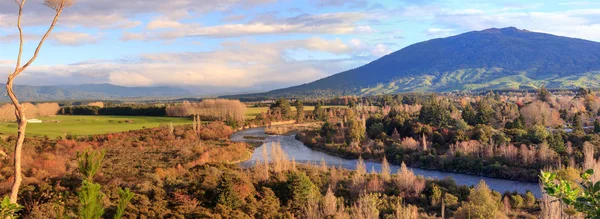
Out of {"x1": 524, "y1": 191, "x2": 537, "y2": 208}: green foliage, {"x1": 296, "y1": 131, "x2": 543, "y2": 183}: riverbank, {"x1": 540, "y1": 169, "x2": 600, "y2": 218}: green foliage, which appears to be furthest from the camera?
{"x1": 296, "y1": 131, "x2": 543, "y2": 183}: riverbank

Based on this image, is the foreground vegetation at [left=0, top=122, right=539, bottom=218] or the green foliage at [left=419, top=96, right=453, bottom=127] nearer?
the foreground vegetation at [left=0, top=122, right=539, bottom=218]

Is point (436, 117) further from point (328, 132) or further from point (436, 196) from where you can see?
point (436, 196)

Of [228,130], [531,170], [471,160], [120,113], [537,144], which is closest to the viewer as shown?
[531,170]

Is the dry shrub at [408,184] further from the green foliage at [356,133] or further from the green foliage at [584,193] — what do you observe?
the green foliage at [356,133]

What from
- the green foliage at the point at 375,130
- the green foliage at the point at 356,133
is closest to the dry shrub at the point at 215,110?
the green foliage at the point at 375,130

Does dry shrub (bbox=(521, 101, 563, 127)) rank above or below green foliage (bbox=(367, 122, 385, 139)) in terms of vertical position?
above

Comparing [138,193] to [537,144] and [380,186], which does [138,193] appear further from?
[537,144]

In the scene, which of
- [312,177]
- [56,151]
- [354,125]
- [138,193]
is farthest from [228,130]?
Result: [138,193]

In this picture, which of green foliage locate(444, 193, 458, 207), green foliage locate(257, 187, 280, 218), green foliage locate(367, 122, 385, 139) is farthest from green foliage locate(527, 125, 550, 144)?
green foliage locate(257, 187, 280, 218)

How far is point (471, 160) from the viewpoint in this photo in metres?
45.3

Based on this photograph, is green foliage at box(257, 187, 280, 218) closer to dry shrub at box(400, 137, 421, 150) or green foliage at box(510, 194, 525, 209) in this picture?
green foliage at box(510, 194, 525, 209)

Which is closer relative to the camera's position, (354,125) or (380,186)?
(380,186)

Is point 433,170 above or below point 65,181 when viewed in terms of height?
below

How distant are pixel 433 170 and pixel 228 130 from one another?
4391 cm
